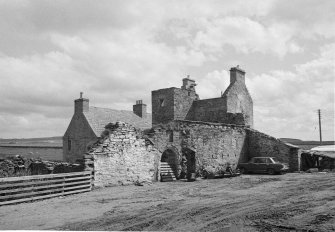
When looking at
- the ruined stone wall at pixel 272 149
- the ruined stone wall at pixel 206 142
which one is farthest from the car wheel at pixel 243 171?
the ruined stone wall at pixel 272 149

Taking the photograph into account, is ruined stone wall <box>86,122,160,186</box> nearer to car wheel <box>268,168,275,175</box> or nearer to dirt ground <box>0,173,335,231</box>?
dirt ground <box>0,173,335,231</box>

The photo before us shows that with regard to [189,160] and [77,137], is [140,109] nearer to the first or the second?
[77,137]

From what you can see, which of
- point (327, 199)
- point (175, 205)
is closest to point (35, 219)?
point (175, 205)

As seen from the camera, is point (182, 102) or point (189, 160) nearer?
point (189, 160)

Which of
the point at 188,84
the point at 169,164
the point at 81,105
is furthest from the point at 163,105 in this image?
the point at 169,164

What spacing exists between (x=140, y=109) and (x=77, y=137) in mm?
8583

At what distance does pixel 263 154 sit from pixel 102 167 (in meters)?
12.6

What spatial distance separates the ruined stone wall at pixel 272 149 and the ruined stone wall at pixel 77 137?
42.4ft

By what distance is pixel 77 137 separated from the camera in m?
30.5

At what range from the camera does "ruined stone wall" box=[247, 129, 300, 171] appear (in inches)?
861

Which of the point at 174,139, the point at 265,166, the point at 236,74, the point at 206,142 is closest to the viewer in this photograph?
the point at 174,139

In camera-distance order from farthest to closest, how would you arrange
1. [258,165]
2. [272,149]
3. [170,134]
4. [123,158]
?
[272,149]
[258,165]
[170,134]
[123,158]

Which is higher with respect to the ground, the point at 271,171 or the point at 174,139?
the point at 174,139

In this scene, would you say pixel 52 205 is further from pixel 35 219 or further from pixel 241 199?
pixel 241 199
